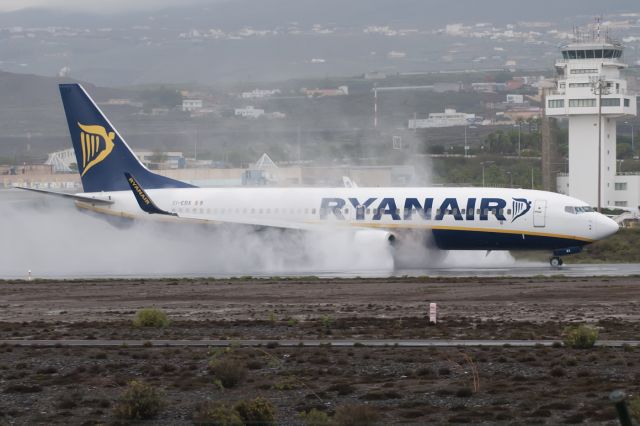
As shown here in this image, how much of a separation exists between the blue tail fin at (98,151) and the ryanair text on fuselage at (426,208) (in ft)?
36.2

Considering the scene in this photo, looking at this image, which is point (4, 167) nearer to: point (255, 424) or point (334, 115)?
point (334, 115)

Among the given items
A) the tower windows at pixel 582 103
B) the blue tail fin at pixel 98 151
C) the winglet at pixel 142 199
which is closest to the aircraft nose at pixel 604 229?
the winglet at pixel 142 199

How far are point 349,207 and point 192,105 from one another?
12910cm

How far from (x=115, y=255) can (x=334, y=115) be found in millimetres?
120662

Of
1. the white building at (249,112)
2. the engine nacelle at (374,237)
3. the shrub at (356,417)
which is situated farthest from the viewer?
the white building at (249,112)

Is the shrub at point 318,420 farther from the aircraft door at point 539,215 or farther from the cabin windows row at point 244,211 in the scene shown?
the cabin windows row at point 244,211

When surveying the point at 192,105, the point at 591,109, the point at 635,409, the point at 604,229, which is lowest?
the point at 635,409

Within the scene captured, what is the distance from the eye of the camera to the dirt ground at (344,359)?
71.4 ft

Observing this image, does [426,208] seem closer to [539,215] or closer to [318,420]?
[539,215]

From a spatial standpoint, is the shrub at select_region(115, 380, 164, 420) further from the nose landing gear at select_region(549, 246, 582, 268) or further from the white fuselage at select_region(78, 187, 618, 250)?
the nose landing gear at select_region(549, 246, 582, 268)

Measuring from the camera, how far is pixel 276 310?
37.4 metres

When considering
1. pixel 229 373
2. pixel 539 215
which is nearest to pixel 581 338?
pixel 229 373

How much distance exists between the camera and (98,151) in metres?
64.4

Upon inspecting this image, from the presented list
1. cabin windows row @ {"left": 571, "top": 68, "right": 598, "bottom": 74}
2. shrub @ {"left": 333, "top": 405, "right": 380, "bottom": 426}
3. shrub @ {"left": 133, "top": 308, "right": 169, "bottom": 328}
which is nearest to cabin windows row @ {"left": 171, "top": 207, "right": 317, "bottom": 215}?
shrub @ {"left": 133, "top": 308, "right": 169, "bottom": 328}
